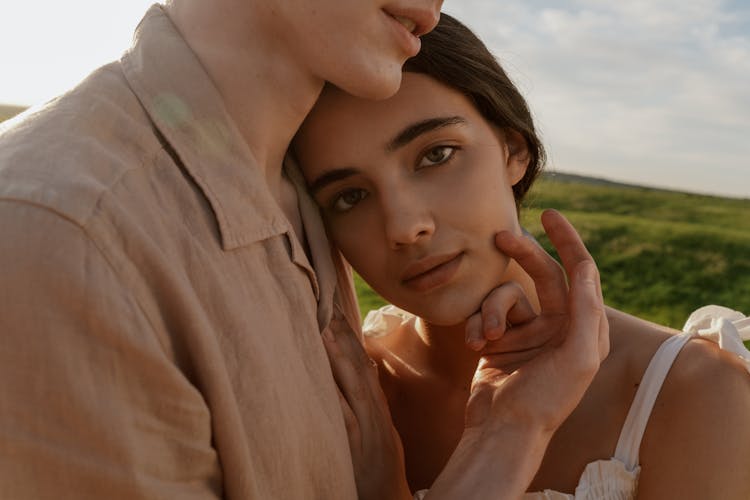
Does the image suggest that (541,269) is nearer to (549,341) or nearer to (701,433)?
(549,341)

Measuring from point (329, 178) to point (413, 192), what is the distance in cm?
30

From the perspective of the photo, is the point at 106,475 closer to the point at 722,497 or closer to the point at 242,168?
the point at 242,168

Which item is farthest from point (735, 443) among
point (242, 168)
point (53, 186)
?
point (53, 186)

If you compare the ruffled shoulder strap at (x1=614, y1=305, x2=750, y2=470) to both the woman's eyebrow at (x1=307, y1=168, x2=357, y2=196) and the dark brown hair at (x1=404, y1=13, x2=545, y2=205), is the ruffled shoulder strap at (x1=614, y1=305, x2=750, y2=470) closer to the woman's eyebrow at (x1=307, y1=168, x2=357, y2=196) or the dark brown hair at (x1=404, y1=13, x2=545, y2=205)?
the dark brown hair at (x1=404, y1=13, x2=545, y2=205)

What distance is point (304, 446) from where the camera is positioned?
6.24 ft

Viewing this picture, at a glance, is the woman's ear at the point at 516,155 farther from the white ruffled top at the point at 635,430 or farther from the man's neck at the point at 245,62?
the man's neck at the point at 245,62

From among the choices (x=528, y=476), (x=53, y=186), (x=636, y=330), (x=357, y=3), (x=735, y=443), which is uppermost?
(x=357, y=3)

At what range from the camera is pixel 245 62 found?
2102 millimetres

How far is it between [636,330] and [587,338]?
609mm

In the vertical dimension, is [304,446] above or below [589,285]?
below

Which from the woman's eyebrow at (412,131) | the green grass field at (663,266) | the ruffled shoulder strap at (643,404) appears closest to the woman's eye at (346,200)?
the woman's eyebrow at (412,131)

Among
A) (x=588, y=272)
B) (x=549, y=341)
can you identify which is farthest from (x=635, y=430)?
(x=588, y=272)

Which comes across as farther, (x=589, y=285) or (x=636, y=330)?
(x=636, y=330)

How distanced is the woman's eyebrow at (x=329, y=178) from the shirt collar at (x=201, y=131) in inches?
24.7
